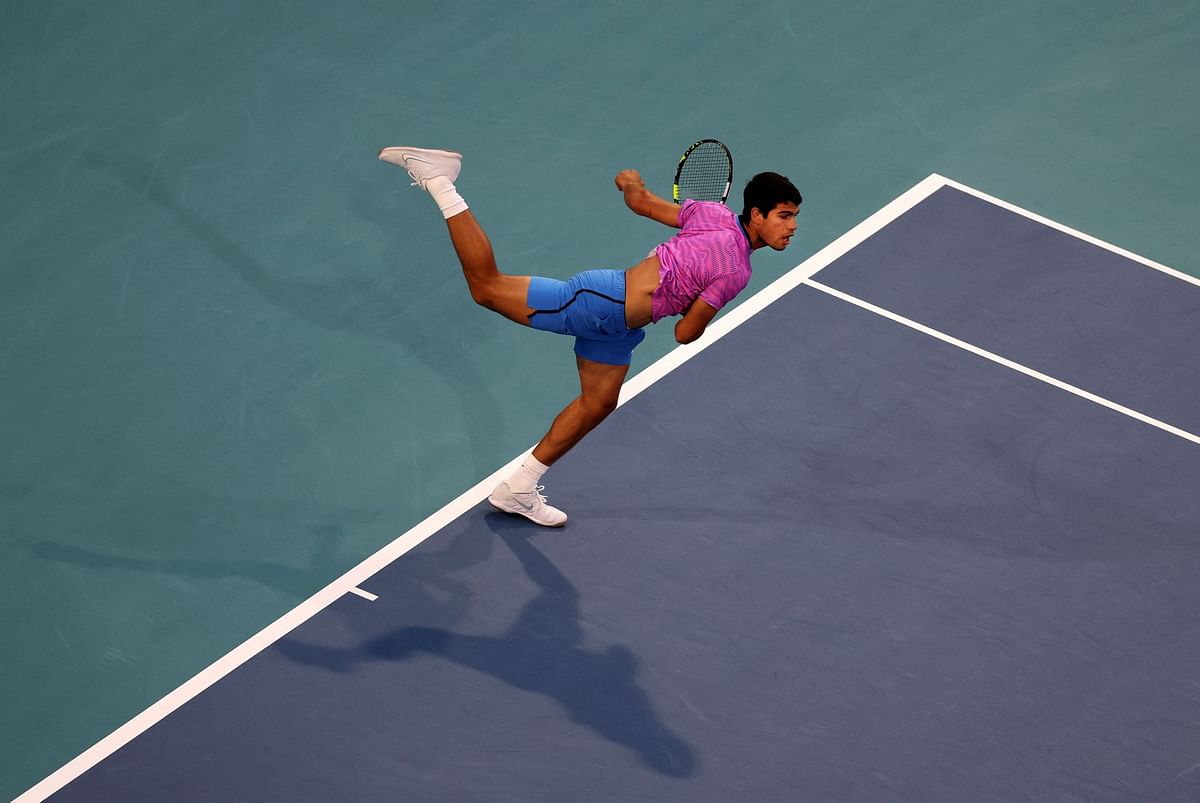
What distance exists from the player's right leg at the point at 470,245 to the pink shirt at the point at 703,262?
66 cm

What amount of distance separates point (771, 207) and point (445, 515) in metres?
2.36

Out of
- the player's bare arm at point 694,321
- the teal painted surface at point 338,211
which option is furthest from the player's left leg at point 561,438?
the player's bare arm at point 694,321

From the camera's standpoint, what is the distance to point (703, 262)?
8.19 meters

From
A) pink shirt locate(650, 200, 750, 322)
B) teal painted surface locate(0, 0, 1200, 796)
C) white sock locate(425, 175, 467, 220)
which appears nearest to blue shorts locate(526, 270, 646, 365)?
pink shirt locate(650, 200, 750, 322)

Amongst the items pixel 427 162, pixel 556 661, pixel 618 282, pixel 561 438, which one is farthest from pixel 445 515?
pixel 427 162

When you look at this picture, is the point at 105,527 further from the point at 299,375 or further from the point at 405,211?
the point at 405,211

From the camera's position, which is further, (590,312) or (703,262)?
(590,312)

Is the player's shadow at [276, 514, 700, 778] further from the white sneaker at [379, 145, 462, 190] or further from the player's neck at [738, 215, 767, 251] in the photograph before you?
the white sneaker at [379, 145, 462, 190]

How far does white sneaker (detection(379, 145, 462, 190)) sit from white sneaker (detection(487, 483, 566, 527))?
153cm

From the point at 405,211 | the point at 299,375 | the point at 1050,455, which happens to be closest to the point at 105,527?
the point at 299,375

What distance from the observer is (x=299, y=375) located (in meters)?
10.0

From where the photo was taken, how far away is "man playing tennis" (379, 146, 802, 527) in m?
8.09

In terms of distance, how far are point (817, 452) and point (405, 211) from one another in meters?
3.21

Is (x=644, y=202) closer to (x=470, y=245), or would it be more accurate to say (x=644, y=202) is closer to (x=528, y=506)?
(x=470, y=245)
